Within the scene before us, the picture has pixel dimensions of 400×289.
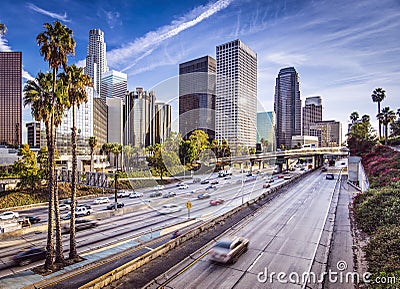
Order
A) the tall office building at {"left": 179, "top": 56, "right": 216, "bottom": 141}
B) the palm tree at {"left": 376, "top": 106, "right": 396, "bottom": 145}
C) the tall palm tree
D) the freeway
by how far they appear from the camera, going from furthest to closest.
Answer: the palm tree at {"left": 376, "top": 106, "right": 396, "bottom": 145} < the tall office building at {"left": 179, "top": 56, "right": 216, "bottom": 141} < the freeway < the tall palm tree

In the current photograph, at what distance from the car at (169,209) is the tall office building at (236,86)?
47.8 feet

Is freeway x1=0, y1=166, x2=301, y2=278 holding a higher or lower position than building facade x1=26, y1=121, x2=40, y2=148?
lower

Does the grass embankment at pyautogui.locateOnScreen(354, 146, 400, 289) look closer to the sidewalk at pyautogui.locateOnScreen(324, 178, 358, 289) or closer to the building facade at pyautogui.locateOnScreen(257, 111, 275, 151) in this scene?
the sidewalk at pyautogui.locateOnScreen(324, 178, 358, 289)

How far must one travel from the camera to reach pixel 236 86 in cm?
2734

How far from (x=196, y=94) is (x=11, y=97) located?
484 feet

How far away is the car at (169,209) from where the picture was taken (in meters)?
35.1

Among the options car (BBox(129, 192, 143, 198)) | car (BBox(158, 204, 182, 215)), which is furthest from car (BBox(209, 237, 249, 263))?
car (BBox(129, 192, 143, 198))

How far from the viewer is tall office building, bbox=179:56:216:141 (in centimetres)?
2405

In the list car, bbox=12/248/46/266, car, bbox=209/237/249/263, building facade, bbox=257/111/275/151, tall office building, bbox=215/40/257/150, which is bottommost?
car, bbox=12/248/46/266

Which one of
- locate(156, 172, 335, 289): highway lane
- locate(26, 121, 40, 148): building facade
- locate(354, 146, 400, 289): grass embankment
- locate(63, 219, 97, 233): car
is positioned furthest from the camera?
locate(26, 121, 40, 148): building facade

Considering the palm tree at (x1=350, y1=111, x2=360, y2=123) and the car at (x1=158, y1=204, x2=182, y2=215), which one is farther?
the palm tree at (x1=350, y1=111, x2=360, y2=123)

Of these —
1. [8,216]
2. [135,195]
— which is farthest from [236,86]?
[8,216]

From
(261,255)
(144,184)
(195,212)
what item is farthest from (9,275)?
(144,184)

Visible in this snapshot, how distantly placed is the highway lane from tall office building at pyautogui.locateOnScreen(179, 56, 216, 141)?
1229 cm
